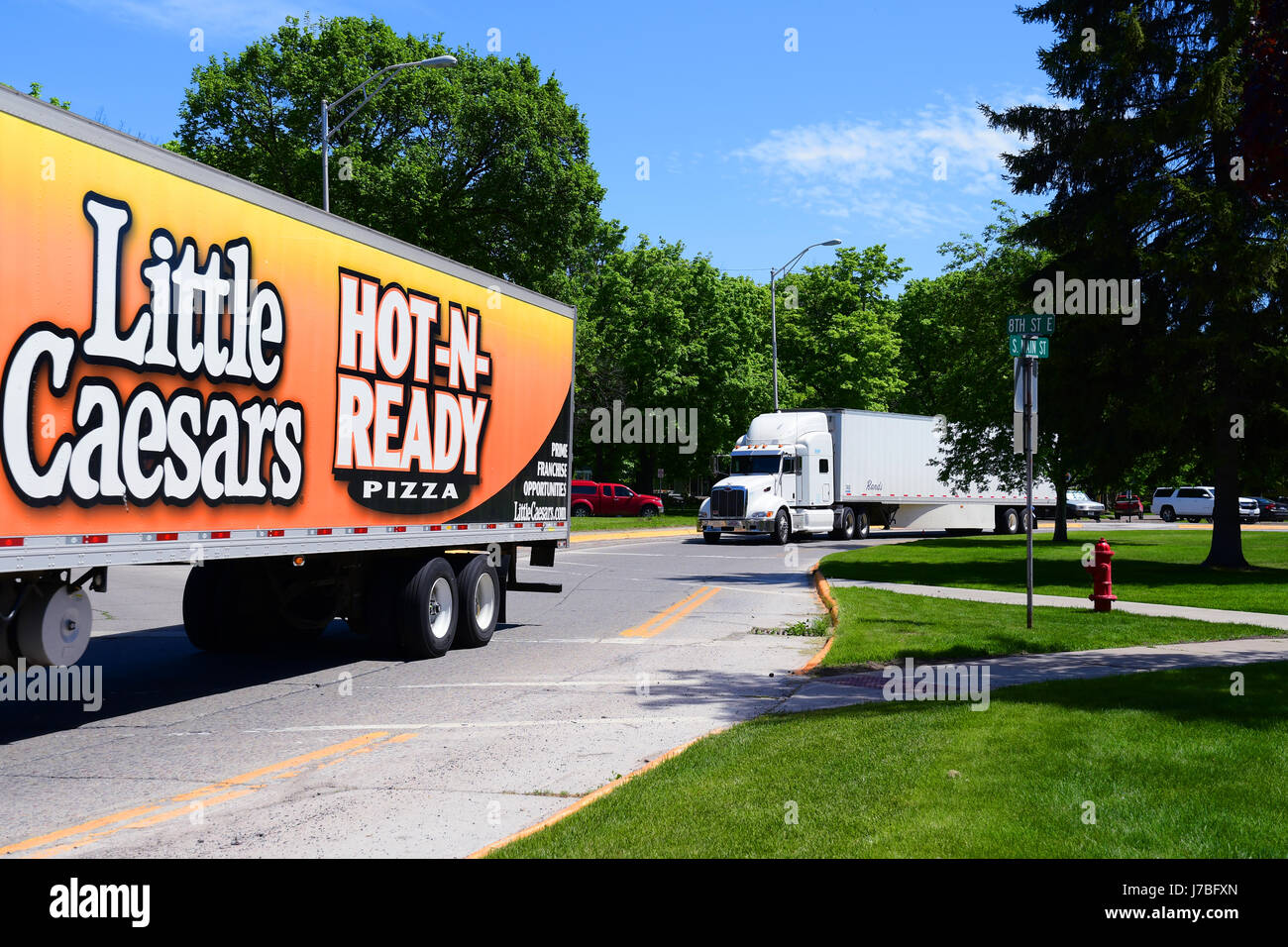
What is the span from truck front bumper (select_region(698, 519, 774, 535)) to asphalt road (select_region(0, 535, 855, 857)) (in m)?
20.0

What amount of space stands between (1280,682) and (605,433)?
50100 mm

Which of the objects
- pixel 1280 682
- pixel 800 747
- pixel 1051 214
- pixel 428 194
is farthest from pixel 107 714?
pixel 428 194

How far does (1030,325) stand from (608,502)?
42232 millimetres

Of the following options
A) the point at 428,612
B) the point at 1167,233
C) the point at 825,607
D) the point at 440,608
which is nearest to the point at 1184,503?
the point at 1167,233

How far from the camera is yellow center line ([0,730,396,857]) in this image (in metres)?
5.73

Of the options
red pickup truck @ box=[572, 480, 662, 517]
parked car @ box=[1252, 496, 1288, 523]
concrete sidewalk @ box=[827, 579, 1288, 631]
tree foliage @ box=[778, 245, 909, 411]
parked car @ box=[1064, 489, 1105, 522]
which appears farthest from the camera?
parked car @ box=[1252, 496, 1288, 523]

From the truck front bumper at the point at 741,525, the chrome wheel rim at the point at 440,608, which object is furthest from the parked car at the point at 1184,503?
the chrome wheel rim at the point at 440,608

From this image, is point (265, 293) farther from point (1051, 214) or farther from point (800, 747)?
point (1051, 214)

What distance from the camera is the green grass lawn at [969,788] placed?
5.34 m

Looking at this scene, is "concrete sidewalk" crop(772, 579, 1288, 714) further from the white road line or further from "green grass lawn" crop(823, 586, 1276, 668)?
the white road line

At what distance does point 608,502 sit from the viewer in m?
54.3

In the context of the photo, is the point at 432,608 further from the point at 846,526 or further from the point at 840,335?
the point at 840,335

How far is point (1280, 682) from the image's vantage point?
32.4 feet

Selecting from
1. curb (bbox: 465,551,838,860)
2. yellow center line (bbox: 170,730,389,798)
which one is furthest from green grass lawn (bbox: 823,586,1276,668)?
yellow center line (bbox: 170,730,389,798)
